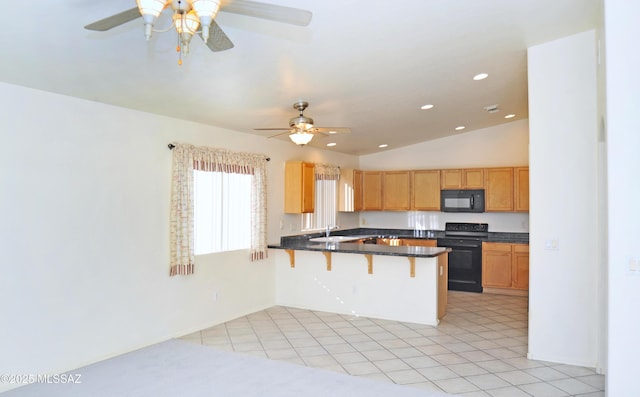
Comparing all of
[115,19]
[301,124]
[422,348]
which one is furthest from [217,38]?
[422,348]

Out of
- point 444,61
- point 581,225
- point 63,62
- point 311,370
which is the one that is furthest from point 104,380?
point 581,225

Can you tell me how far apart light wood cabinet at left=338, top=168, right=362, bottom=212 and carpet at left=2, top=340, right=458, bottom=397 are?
4.24 metres

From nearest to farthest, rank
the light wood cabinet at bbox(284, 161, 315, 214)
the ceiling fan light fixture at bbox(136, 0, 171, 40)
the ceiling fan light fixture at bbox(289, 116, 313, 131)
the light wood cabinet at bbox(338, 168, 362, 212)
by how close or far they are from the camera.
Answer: the ceiling fan light fixture at bbox(136, 0, 171, 40)
the ceiling fan light fixture at bbox(289, 116, 313, 131)
the light wood cabinet at bbox(284, 161, 315, 214)
the light wood cabinet at bbox(338, 168, 362, 212)

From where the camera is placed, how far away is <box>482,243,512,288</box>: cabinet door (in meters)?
7.18

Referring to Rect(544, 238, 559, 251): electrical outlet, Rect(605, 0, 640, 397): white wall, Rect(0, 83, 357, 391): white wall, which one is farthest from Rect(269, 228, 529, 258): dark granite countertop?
Rect(605, 0, 640, 397): white wall

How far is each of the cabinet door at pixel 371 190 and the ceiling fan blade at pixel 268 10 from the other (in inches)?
261

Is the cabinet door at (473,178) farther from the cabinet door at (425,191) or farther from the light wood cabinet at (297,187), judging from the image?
the light wood cabinet at (297,187)

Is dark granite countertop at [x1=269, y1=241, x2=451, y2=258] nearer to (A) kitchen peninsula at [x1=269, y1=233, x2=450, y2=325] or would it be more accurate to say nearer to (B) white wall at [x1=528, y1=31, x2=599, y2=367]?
(A) kitchen peninsula at [x1=269, y1=233, x2=450, y2=325]

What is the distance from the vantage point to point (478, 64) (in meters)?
4.27

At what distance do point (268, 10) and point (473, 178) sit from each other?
6.49 metres

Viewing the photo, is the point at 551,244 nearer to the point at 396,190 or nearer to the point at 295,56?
the point at 295,56

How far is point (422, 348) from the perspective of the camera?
4473mm

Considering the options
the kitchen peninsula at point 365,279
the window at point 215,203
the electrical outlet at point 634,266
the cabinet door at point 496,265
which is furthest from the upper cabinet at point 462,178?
the electrical outlet at point 634,266

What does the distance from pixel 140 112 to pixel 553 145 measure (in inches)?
158
